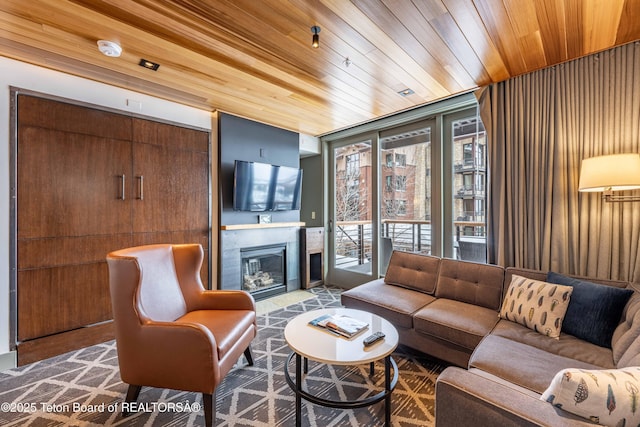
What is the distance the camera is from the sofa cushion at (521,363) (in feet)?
4.54

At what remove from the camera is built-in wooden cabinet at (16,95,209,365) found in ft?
7.63

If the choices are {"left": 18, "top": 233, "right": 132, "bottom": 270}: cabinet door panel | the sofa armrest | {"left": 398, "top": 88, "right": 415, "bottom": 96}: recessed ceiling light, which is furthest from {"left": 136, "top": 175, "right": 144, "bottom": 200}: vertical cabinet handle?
the sofa armrest

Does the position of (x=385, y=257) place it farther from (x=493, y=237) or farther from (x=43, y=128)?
(x=43, y=128)

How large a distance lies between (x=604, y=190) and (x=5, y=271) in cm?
462

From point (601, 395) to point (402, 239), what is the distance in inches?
115

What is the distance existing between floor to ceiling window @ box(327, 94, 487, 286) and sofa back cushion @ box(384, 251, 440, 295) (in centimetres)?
52

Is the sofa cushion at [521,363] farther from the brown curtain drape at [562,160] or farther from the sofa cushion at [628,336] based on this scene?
the brown curtain drape at [562,160]

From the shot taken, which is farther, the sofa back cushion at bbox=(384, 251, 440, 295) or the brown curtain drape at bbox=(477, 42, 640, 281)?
the sofa back cushion at bbox=(384, 251, 440, 295)

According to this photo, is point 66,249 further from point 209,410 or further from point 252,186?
point 209,410

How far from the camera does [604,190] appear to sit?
2.03 m

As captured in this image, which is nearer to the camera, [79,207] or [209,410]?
[209,410]

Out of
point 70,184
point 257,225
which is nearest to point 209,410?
point 70,184

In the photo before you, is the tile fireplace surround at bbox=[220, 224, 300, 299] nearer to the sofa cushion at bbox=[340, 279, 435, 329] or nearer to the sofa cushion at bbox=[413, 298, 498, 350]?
the sofa cushion at bbox=[340, 279, 435, 329]

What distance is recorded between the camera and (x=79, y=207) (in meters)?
2.56
